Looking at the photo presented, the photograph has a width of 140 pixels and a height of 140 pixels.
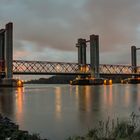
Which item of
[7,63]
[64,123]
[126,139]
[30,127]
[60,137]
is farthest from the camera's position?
[7,63]

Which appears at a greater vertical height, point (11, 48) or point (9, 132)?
point (11, 48)

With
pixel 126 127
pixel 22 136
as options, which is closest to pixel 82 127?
pixel 126 127

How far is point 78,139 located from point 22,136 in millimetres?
2650

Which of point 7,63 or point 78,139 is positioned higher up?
point 7,63

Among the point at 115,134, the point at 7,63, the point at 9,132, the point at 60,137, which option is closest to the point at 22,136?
the point at 9,132

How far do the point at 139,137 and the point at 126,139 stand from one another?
858 mm

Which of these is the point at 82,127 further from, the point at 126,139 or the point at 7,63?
the point at 7,63

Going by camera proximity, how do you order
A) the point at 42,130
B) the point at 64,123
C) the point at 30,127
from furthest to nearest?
the point at 64,123 → the point at 30,127 → the point at 42,130

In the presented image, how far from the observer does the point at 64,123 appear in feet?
102

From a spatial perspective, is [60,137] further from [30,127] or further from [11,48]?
[11,48]

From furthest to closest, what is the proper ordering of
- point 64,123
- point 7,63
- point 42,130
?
point 7,63
point 64,123
point 42,130

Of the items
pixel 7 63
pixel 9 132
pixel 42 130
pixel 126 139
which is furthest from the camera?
pixel 7 63

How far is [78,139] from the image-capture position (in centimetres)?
1542

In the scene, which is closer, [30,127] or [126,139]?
[126,139]
